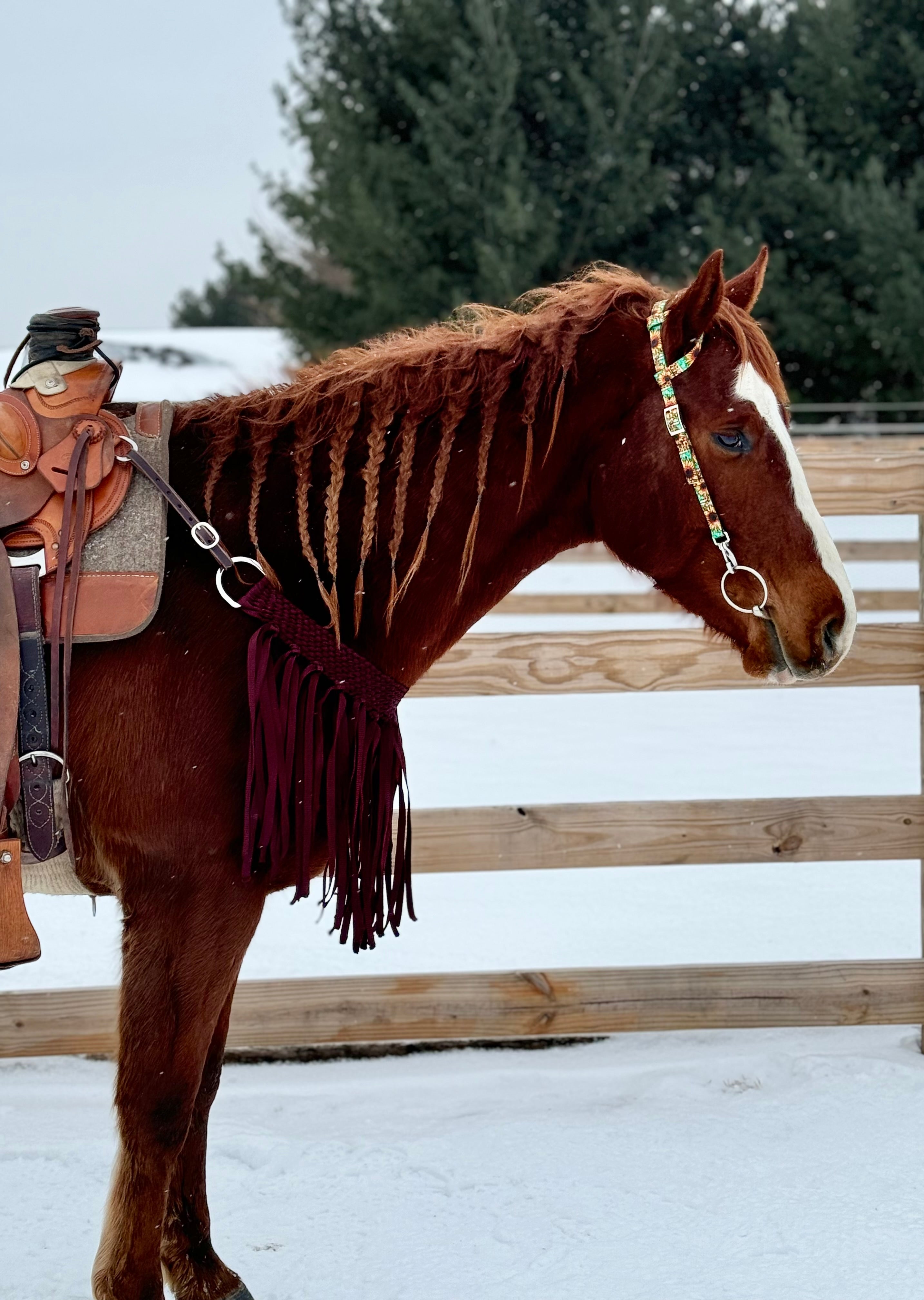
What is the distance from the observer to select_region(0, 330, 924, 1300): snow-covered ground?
2.29 m

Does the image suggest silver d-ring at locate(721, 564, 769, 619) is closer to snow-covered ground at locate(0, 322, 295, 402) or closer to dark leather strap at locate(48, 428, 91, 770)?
dark leather strap at locate(48, 428, 91, 770)

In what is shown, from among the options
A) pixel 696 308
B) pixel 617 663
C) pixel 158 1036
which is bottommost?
pixel 158 1036

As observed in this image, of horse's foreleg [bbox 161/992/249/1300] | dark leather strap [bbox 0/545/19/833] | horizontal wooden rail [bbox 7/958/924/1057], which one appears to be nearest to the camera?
dark leather strap [bbox 0/545/19/833]

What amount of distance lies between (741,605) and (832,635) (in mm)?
149

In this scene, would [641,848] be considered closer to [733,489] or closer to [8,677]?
[733,489]

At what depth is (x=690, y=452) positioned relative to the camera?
1.82 meters

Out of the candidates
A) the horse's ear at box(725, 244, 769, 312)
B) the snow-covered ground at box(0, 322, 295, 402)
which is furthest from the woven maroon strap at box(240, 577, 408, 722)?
the snow-covered ground at box(0, 322, 295, 402)

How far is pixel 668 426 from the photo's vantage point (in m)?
1.83

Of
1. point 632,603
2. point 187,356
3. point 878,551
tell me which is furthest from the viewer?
point 187,356

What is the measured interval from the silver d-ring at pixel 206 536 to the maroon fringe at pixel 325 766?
9 cm

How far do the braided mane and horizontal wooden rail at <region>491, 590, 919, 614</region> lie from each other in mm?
6521

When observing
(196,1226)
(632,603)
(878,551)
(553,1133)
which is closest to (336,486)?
(196,1226)

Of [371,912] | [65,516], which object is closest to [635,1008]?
[371,912]

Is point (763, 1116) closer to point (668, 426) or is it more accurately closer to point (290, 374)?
point (668, 426)
